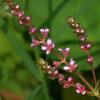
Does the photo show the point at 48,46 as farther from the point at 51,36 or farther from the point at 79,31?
the point at 51,36

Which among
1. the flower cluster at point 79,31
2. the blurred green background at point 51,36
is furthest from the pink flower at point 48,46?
the blurred green background at point 51,36

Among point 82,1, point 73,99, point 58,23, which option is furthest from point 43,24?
point 73,99

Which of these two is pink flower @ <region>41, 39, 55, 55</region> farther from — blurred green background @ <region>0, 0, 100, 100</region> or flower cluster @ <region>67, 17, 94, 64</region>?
blurred green background @ <region>0, 0, 100, 100</region>

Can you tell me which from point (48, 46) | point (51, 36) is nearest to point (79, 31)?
point (48, 46)

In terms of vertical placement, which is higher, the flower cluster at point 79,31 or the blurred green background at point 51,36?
the flower cluster at point 79,31

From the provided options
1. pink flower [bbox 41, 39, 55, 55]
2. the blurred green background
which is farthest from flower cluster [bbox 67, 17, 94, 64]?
the blurred green background

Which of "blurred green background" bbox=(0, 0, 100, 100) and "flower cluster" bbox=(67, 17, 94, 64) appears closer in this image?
"flower cluster" bbox=(67, 17, 94, 64)

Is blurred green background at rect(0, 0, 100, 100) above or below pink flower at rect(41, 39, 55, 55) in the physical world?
below

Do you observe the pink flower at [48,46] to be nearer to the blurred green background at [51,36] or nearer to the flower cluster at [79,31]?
the flower cluster at [79,31]
